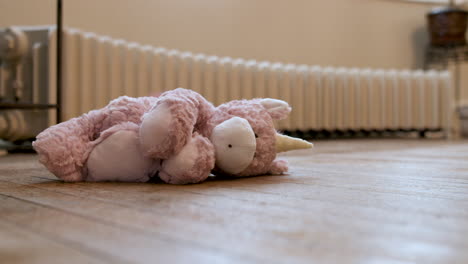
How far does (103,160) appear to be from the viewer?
0.76 m

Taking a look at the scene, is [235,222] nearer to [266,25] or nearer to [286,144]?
[286,144]

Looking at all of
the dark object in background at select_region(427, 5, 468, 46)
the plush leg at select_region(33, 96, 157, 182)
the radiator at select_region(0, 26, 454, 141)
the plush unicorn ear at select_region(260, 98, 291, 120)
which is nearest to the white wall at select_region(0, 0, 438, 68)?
the radiator at select_region(0, 26, 454, 141)

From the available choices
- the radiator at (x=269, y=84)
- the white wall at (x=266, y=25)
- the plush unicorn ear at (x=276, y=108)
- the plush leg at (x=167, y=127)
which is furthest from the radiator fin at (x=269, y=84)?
the plush leg at (x=167, y=127)

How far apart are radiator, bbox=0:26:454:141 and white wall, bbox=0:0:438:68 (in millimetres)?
176

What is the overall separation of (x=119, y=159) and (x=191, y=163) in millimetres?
130

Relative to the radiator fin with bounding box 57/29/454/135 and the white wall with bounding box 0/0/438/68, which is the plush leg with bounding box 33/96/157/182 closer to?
the radiator fin with bounding box 57/29/454/135

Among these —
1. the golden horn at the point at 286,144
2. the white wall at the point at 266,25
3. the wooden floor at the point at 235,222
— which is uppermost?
the white wall at the point at 266,25

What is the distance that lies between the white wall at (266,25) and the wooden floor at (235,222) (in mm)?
1570

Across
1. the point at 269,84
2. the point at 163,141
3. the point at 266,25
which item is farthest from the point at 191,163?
the point at 266,25

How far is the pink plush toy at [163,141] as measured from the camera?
0.71 m

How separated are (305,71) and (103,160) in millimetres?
2172

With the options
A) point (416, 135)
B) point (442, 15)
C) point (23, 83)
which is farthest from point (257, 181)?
point (416, 135)

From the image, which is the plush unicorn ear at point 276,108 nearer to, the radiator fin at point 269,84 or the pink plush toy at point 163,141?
the pink plush toy at point 163,141

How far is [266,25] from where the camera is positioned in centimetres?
287
